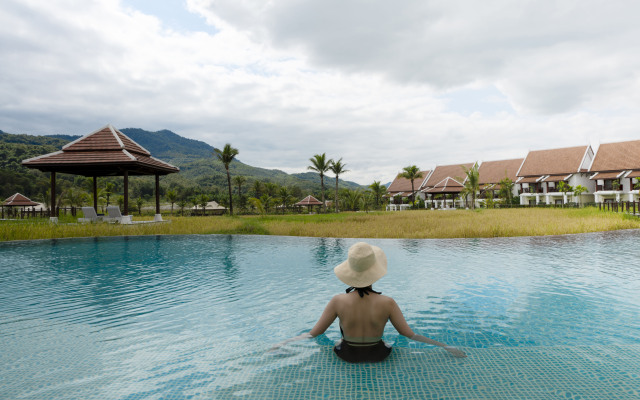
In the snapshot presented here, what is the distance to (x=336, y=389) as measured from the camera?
290 centimetres

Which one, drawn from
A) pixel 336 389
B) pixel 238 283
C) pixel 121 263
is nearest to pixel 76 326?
pixel 238 283

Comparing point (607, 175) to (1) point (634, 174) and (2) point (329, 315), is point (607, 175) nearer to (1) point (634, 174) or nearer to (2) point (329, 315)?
(1) point (634, 174)

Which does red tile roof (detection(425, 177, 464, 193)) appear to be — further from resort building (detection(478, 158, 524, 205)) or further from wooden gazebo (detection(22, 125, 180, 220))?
wooden gazebo (detection(22, 125, 180, 220))

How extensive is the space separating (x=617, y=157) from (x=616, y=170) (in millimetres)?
1732

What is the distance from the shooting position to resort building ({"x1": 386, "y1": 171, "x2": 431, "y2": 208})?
53.6 metres

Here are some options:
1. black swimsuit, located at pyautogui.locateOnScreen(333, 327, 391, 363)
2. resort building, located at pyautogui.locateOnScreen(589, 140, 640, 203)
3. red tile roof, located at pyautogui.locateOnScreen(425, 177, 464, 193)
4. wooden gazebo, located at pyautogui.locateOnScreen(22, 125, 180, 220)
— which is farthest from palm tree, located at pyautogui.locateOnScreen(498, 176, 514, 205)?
black swimsuit, located at pyautogui.locateOnScreen(333, 327, 391, 363)

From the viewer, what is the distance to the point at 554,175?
42969 mm

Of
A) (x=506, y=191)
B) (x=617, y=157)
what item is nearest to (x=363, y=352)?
(x=506, y=191)

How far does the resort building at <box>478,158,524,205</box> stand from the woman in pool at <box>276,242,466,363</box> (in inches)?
1809

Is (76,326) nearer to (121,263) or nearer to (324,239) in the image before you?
(121,263)

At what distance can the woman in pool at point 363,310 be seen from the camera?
2957mm

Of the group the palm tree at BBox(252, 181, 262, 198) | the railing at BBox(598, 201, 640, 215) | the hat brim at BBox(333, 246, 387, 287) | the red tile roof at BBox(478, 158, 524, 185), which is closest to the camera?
the hat brim at BBox(333, 246, 387, 287)

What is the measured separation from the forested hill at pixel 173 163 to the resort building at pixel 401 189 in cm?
689

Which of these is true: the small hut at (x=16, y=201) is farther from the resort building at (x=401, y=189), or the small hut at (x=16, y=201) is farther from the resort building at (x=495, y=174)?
the resort building at (x=495, y=174)
